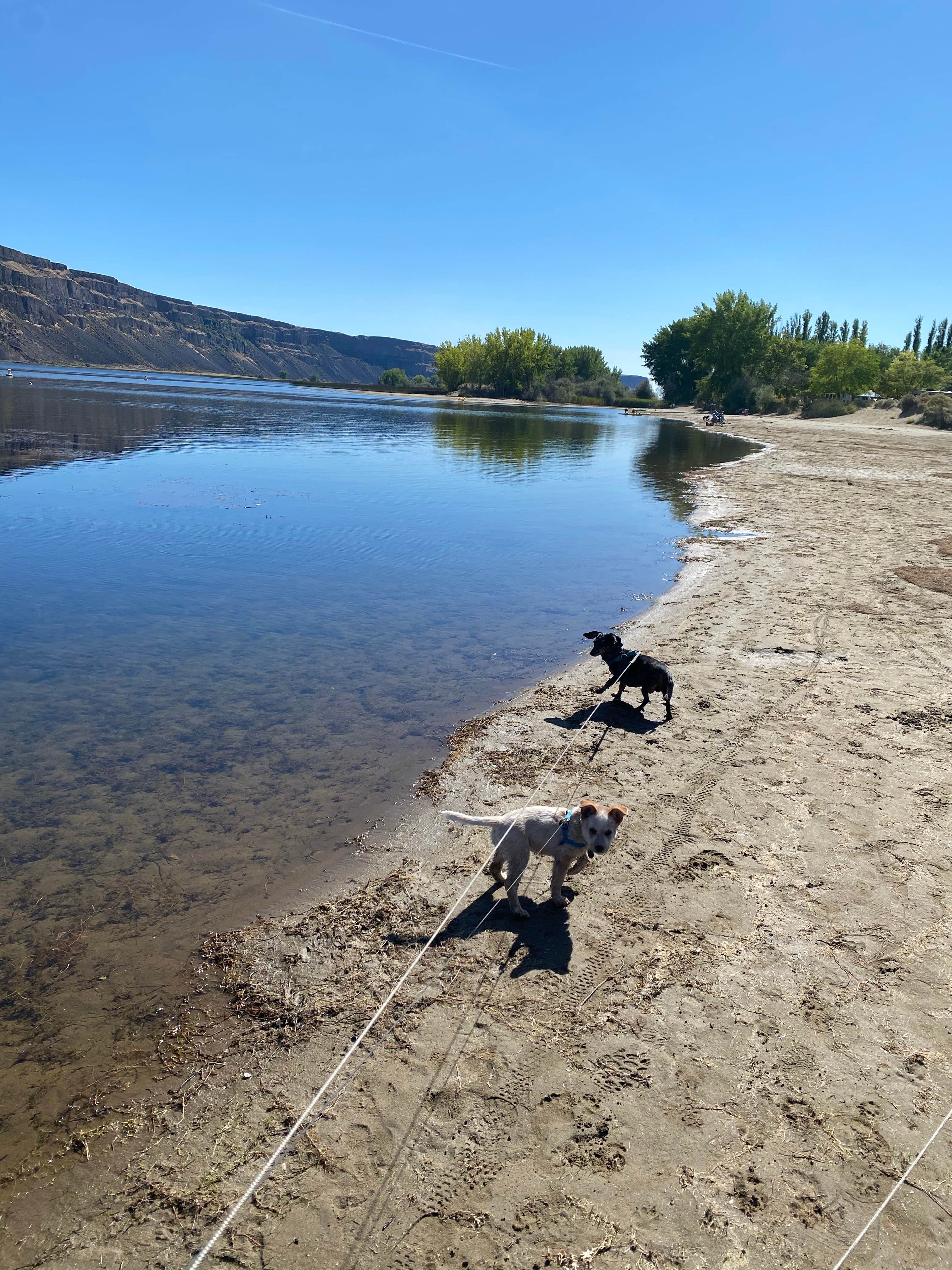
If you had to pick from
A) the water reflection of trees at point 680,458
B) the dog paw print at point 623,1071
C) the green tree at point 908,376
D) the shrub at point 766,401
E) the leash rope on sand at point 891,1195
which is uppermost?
the green tree at point 908,376

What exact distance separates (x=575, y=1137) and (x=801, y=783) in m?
4.36

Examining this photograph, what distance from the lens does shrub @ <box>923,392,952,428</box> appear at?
61.7 meters

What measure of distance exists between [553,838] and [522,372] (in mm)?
157893

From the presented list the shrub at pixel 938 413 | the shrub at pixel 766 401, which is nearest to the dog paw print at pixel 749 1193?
the shrub at pixel 938 413

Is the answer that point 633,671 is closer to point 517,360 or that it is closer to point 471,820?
point 471,820

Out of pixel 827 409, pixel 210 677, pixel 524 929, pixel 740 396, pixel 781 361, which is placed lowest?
pixel 524 929

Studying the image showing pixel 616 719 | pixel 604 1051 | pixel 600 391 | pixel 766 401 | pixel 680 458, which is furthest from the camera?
pixel 600 391

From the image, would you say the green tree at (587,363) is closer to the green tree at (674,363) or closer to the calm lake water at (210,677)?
the green tree at (674,363)

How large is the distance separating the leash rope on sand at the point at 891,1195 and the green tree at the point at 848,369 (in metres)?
103

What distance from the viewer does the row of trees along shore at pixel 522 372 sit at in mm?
146750

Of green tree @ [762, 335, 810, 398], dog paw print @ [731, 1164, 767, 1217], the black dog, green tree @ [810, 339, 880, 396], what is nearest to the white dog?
dog paw print @ [731, 1164, 767, 1217]

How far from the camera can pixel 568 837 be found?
16.4 feet

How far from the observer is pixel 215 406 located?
74.4 metres

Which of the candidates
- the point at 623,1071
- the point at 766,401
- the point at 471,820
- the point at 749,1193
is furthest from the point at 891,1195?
the point at 766,401
